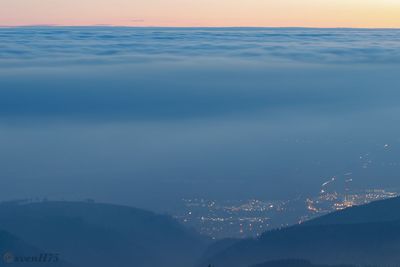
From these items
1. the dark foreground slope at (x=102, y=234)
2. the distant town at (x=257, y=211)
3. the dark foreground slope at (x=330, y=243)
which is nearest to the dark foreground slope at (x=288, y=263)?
the dark foreground slope at (x=330, y=243)

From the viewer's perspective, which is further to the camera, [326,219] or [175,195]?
[175,195]

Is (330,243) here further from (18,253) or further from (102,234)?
(18,253)

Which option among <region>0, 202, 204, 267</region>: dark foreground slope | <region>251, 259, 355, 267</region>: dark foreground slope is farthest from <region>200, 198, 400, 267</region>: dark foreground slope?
<region>0, 202, 204, 267</region>: dark foreground slope

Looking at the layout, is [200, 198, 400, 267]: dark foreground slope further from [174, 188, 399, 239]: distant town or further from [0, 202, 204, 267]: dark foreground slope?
[0, 202, 204, 267]: dark foreground slope

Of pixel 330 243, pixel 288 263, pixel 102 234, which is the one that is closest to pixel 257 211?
pixel 330 243

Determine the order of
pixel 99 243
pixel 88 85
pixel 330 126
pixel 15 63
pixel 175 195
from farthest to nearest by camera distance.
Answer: pixel 15 63 → pixel 88 85 → pixel 330 126 → pixel 175 195 → pixel 99 243

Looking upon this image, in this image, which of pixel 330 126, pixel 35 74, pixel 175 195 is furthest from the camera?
pixel 35 74

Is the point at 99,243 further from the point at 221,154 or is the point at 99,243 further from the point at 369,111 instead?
the point at 369,111

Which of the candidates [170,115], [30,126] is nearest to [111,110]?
[170,115]
